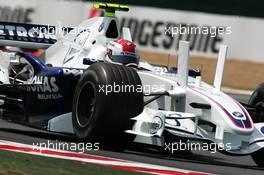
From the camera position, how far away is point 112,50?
32.9 feet

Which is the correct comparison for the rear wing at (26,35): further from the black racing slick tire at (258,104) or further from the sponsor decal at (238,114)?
the sponsor decal at (238,114)

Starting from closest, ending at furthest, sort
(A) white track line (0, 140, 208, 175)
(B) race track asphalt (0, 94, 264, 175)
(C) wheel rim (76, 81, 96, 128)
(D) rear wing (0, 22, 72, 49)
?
(A) white track line (0, 140, 208, 175) → (B) race track asphalt (0, 94, 264, 175) → (C) wheel rim (76, 81, 96, 128) → (D) rear wing (0, 22, 72, 49)

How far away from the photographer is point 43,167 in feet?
23.5

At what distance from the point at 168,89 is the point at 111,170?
6.93 feet

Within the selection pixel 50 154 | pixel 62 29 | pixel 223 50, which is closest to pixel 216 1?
pixel 62 29

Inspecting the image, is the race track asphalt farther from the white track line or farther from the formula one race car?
the white track line

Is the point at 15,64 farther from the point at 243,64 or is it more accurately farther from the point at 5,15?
the point at 5,15

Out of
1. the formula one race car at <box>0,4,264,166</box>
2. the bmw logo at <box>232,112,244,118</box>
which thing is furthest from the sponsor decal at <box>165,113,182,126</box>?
the bmw logo at <box>232,112,244,118</box>

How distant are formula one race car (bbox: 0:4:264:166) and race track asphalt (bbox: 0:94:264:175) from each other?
0.19m

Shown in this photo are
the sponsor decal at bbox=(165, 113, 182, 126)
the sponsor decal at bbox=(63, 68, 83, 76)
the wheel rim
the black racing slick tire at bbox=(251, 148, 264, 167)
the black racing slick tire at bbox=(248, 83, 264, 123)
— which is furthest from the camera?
the black racing slick tire at bbox=(248, 83, 264, 123)

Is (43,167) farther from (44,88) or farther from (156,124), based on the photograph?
(44,88)

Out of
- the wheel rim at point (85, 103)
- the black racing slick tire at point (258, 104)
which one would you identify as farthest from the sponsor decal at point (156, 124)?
the black racing slick tire at point (258, 104)

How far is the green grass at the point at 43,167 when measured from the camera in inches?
269

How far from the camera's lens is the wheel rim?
905 centimetres
